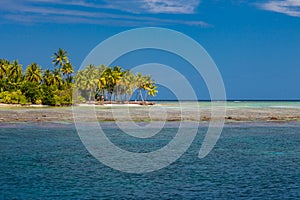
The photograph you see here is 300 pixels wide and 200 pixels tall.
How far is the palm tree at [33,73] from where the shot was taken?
460 ft

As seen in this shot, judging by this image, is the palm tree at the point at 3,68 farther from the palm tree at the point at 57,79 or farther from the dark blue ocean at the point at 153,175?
the dark blue ocean at the point at 153,175

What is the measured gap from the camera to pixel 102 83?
6491 inches

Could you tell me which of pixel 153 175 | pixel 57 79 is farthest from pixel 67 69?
pixel 153 175

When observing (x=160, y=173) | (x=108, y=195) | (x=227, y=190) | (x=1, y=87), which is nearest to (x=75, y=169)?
(x=160, y=173)

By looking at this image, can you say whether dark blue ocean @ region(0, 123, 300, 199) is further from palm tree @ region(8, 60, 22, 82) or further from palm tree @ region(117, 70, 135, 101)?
palm tree @ region(117, 70, 135, 101)

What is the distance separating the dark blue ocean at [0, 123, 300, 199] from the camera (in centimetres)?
1934

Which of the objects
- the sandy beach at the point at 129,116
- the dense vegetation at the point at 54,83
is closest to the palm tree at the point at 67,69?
the dense vegetation at the point at 54,83

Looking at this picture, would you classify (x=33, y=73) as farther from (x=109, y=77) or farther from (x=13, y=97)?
(x=109, y=77)

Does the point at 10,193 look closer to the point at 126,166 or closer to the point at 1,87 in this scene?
the point at 126,166

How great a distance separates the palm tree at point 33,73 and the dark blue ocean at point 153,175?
10517 centimetres

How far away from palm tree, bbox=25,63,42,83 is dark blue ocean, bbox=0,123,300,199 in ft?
345

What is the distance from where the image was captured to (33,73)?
461ft

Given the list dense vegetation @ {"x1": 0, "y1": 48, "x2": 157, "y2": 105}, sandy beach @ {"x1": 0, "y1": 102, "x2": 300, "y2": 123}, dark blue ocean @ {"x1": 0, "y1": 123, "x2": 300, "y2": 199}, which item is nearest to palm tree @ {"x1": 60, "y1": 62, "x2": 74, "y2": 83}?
dense vegetation @ {"x1": 0, "y1": 48, "x2": 157, "y2": 105}

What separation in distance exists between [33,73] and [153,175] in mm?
123748
